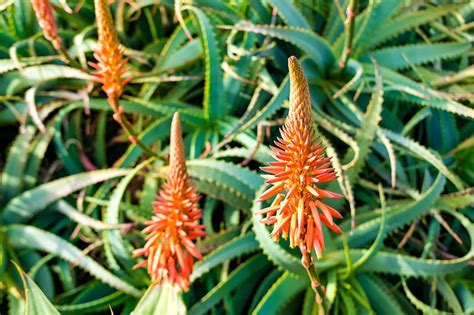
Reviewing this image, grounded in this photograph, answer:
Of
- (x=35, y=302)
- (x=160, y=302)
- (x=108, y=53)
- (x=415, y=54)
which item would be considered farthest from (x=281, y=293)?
(x=415, y=54)

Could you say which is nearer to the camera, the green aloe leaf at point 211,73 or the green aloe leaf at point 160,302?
the green aloe leaf at point 160,302

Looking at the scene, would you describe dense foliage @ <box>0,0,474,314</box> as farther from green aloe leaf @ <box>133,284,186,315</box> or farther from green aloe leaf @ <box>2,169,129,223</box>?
green aloe leaf @ <box>133,284,186,315</box>

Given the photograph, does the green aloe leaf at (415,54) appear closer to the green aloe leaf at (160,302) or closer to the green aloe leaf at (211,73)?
the green aloe leaf at (211,73)

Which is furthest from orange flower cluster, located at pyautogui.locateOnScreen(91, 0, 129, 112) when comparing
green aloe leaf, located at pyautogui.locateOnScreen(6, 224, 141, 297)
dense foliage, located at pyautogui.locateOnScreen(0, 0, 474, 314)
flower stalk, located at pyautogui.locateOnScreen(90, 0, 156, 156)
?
green aloe leaf, located at pyautogui.locateOnScreen(6, 224, 141, 297)

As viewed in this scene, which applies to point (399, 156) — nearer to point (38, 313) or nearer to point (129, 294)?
point (129, 294)

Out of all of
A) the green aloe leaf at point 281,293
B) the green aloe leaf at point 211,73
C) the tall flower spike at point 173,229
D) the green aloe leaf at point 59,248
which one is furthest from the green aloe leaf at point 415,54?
the green aloe leaf at point 59,248
